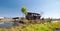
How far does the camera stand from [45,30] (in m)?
26.0

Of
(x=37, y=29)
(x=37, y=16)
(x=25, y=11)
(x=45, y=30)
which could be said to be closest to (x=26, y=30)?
(x=37, y=29)

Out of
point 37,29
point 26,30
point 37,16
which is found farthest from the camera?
point 37,16

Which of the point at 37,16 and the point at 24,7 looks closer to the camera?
the point at 37,16

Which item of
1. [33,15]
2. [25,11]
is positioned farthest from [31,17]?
[25,11]

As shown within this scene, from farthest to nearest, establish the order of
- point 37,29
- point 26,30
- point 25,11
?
point 25,11 → point 37,29 → point 26,30

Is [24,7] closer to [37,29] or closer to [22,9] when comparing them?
[22,9]

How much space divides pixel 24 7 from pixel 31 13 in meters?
9.87

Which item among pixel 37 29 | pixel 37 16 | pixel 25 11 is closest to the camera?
pixel 37 29

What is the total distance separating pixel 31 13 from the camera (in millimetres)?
58094

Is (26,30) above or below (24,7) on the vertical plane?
below

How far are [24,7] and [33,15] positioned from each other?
1068 cm

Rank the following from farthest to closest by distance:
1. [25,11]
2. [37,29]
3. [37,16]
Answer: [25,11] → [37,16] → [37,29]

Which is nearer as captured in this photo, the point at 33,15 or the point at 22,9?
the point at 33,15

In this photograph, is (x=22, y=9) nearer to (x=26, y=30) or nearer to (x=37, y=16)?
(x=37, y=16)
